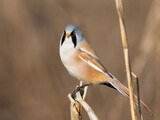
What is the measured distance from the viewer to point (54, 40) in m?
3.72

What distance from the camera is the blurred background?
115 inches

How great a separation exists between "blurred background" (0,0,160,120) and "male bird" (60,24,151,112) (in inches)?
22.5

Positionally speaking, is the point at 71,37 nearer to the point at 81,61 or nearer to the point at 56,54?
the point at 81,61

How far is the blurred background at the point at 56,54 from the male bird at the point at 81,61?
572mm

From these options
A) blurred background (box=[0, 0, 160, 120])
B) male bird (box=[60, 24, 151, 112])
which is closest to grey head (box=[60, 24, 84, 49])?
male bird (box=[60, 24, 151, 112])

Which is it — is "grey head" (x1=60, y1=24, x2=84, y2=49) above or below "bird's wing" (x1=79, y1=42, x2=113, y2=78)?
above

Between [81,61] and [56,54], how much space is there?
1465 millimetres

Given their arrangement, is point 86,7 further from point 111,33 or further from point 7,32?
point 7,32

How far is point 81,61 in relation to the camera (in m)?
2.19

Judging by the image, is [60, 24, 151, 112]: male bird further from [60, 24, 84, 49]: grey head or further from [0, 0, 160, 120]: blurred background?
[0, 0, 160, 120]: blurred background

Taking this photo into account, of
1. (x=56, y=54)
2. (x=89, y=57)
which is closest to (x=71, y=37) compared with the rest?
(x=89, y=57)

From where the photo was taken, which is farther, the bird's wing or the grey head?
the bird's wing

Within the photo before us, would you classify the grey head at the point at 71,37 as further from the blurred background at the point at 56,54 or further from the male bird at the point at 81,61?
the blurred background at the point at 56,54

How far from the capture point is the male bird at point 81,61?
2.08 metres
